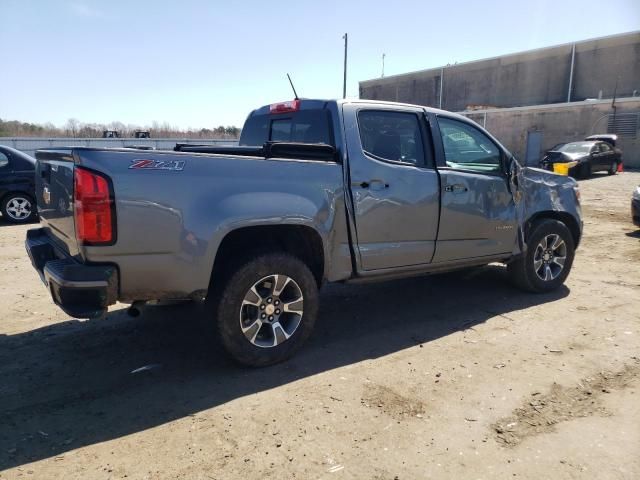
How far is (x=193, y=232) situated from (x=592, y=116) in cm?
3192

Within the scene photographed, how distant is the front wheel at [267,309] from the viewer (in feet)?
11.3

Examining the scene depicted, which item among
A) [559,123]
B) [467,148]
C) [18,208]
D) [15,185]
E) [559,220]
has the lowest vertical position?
[18,208]

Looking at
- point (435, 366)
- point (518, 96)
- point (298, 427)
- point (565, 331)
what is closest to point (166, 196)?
point (298, 427)

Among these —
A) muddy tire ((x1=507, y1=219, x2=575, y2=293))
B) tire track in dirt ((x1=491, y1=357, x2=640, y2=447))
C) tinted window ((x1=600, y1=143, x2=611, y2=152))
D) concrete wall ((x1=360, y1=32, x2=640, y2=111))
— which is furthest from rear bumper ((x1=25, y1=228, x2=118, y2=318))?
concrete wall ((x1=360, y1=32, x2=640, y2=111))

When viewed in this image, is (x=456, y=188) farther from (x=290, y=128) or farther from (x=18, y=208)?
(x=18, y=208)

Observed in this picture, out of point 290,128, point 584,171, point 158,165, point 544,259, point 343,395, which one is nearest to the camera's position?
point 158,165

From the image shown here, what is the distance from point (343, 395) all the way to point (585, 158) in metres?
20.5

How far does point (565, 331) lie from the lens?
451cm

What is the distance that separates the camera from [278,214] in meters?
3.49

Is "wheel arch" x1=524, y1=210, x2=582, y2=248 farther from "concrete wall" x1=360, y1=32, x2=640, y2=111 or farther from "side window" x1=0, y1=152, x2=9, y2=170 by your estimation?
"concrete wall" x1=360, y1=32, x2=640, y2=111

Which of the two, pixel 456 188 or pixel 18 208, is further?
pixel 18 208

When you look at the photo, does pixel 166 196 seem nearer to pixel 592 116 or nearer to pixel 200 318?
pixel 200 318

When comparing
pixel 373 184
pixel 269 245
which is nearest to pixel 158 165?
pixel 269 245

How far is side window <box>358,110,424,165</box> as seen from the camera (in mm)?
4102
